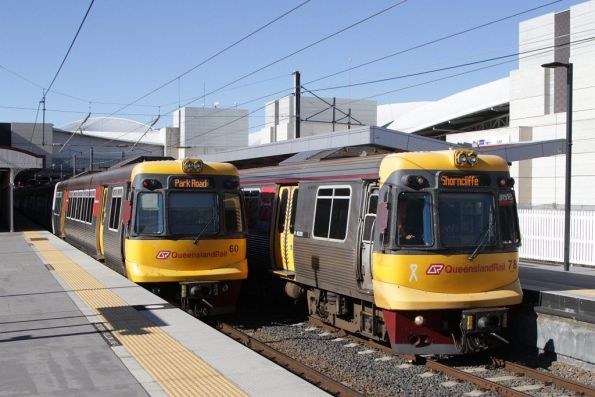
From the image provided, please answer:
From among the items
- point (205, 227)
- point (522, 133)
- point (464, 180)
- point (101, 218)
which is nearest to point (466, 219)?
point (464, 180)

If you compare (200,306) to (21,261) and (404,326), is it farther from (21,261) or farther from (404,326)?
(21,261)

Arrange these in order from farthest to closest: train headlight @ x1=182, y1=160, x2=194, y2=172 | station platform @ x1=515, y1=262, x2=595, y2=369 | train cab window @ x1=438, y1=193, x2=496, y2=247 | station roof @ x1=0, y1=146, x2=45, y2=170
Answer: station roof @ x1=0, y1=146, x2=45, y2=170 < train headlight @ x1=182, y1=160, x2=194, y2=172 < station platform @ x1=515, y1=262, x2=595, y2=369 < train cab window @ x1=438, y1=193, x2=496, y2=247

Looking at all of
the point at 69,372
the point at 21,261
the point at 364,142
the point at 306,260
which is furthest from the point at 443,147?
the point at 69,372

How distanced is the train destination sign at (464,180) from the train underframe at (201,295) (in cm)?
481

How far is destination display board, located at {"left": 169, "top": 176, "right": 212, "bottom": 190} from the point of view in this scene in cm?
1220

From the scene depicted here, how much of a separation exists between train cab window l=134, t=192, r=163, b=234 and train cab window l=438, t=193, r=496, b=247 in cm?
523

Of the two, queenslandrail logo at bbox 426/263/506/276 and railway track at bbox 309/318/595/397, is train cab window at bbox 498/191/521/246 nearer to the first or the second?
queenslandrail logo at bbox 426/263/506/276

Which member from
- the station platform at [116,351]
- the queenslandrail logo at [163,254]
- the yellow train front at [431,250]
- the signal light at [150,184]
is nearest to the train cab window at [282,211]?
the queenslandrail logo at [163,254]

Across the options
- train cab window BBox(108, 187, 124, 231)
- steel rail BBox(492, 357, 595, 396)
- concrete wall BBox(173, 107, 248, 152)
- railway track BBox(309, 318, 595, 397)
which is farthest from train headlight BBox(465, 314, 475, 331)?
concrete wall BBox(173, 107, 248, 152)

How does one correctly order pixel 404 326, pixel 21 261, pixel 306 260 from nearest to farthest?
1. pixel 404 326
2. pixel 306 260
3. pixel 21 261

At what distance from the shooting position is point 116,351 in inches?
307

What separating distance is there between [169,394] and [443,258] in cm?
446

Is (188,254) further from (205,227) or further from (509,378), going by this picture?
(509,378)

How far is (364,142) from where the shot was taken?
822 inches
